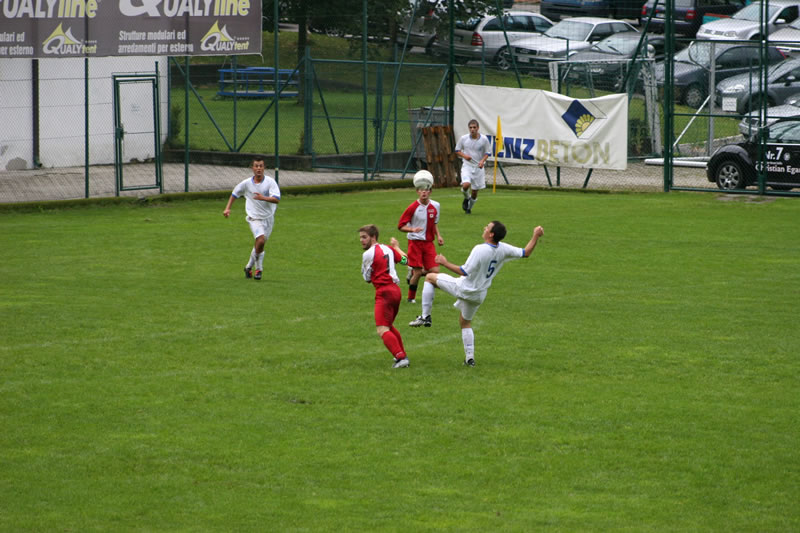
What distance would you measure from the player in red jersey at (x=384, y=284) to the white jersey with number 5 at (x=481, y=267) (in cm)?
70

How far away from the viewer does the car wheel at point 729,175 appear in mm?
26961

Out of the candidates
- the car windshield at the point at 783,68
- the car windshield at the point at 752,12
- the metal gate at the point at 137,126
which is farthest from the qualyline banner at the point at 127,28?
the car windshield at the point at 752,12

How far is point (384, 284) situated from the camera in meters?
11.6

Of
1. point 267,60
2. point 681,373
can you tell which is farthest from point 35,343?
point 267,60

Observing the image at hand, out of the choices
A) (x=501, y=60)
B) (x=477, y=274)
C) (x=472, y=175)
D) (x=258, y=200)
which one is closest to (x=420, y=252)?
(x=258, y=200)

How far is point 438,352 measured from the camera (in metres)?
12.6

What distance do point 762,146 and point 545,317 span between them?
14.2m

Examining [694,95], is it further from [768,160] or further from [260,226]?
[260,226]

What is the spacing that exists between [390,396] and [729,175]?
61.6 feet

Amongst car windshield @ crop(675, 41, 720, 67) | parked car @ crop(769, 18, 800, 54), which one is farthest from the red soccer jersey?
parked car @ crop(769, 18, 800, 54)

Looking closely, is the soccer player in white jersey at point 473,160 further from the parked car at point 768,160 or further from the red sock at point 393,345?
the red sock at point 393,345

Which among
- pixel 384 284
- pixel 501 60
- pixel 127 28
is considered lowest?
pixel 384 284

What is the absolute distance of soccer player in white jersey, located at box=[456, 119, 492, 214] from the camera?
23.9 m

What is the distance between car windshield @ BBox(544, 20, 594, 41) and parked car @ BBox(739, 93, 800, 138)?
44.1 ft
